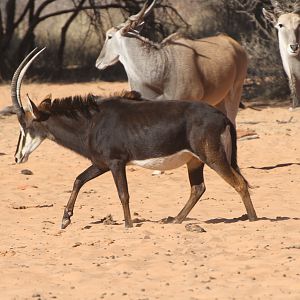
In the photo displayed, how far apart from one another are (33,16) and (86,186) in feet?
42.0

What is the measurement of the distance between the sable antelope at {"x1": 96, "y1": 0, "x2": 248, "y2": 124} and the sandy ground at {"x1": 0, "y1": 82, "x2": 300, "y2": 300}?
1.07 metres

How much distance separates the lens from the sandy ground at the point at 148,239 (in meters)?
6.70

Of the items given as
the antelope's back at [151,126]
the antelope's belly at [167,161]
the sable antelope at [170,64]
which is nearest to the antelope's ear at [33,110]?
the antelope's back at [151,126]

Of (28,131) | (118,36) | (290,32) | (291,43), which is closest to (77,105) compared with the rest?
(28,131)

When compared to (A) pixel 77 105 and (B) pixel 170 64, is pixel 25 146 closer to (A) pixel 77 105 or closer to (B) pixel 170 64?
(A) pixel 77 105

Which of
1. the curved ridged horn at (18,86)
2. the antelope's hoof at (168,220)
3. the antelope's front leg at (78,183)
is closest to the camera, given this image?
the antelope's front leg at (78,183)

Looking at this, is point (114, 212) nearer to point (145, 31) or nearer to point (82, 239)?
point (82, 239)

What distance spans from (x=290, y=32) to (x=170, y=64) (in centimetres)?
205

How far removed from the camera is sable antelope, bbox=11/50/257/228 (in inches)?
344

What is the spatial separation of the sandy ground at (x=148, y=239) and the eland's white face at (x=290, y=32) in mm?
1534

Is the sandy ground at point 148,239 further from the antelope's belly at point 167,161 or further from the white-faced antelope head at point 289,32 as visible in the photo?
the white-faced antelope head at point 289,32

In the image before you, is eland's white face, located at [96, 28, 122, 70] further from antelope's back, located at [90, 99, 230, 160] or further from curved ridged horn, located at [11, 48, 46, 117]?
antelope's back, located at [90, 99, 230, 160]

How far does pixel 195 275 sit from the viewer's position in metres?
6.97

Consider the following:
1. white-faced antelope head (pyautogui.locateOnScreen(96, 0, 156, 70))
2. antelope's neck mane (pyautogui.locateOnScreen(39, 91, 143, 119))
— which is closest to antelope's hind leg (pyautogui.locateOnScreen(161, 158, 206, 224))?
antelope's neck mane (pyautogui.locateOnScreen(39, 91, 143, 119))
